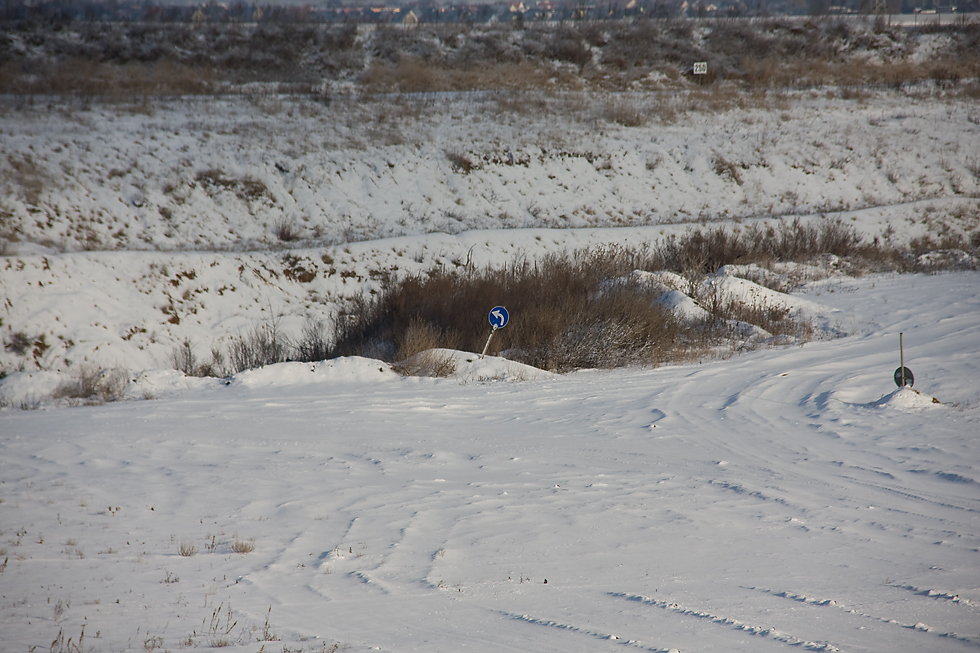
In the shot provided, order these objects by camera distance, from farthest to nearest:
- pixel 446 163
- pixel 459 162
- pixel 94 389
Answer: pixel 459 162 < pixel 446 163 < pixel 94 389

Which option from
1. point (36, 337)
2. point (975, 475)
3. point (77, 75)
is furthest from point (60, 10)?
point (975, 475)

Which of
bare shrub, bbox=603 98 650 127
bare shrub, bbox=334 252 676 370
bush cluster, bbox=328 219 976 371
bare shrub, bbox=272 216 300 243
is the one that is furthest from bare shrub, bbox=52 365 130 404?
bare shrub, bbox=603 98 650 127

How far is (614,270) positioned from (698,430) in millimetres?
8034

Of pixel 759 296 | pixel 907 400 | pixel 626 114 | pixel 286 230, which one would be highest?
pixel 626 114

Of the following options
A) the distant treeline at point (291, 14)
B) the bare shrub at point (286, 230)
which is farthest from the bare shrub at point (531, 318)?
the distant treeline at point (291, 14)

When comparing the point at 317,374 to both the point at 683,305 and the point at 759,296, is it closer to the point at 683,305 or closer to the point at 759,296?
the point at 683,305

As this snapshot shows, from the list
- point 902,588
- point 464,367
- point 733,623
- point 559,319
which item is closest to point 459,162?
point 559,319

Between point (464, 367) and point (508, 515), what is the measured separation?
5.45 metres

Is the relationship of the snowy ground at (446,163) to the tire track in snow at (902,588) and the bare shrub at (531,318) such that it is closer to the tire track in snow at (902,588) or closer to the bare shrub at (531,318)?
the bare shrub at (531,318)

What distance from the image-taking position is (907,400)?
827 centimetres

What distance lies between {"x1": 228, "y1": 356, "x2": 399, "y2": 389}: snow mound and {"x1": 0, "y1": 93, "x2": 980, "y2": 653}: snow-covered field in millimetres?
50

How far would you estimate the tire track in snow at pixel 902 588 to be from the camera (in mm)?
3898

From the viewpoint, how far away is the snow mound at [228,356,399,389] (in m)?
10.4

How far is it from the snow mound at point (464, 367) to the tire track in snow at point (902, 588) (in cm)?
678
